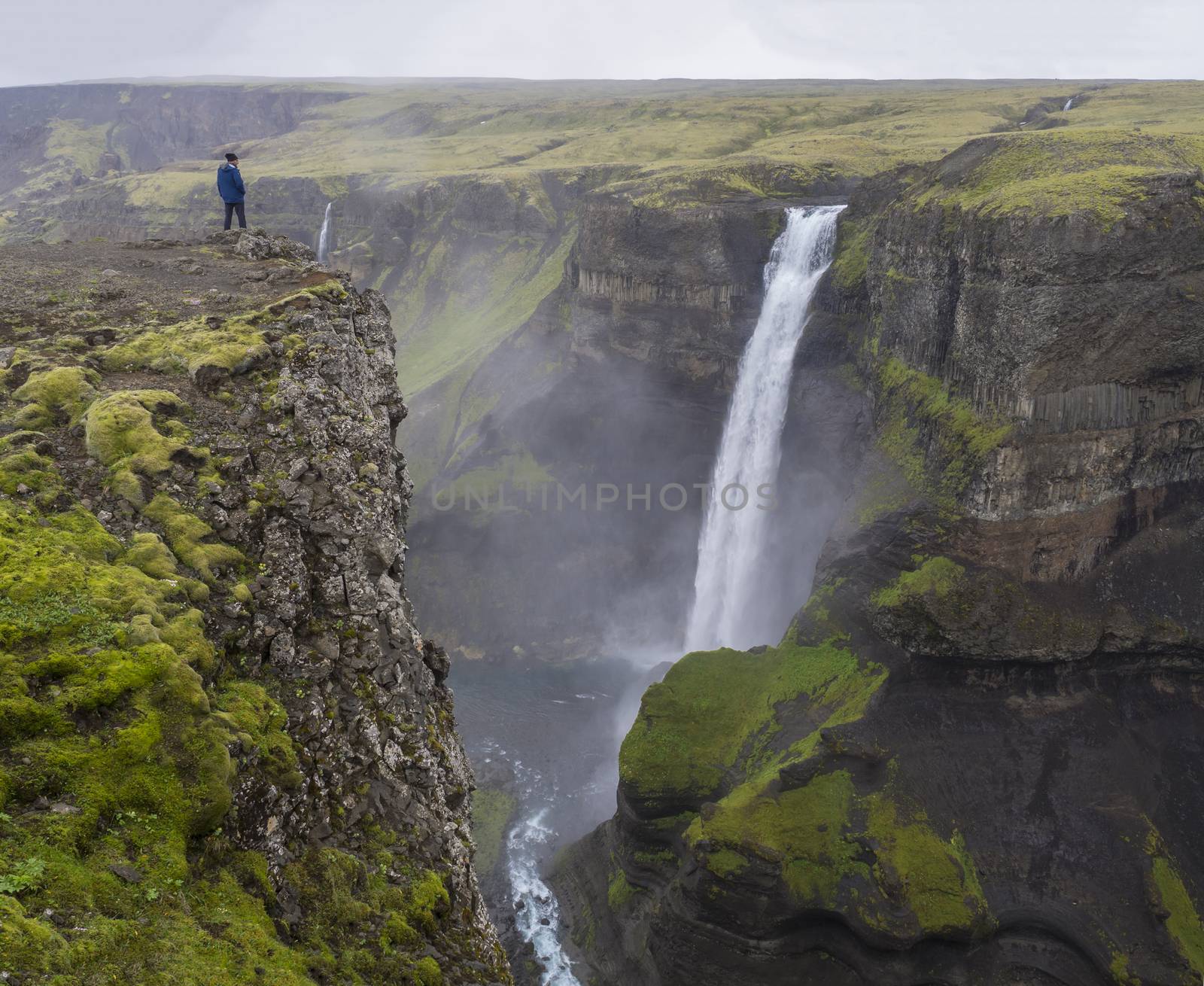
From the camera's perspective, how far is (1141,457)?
94.2 ft

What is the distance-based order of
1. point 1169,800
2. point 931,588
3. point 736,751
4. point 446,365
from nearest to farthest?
point 1169,800
point 931,588
point 736,751
point 446,365

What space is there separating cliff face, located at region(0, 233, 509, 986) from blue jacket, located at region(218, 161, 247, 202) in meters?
10.4

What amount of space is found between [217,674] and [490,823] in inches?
1166

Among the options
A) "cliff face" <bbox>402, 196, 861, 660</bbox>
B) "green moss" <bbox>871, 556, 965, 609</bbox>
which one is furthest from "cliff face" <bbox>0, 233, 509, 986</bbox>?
"cliff face" <bbox>402, 196, 861, 660</bbox>

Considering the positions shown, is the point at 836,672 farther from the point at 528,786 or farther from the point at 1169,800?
the point at 528,786

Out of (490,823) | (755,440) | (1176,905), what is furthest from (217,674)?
(755,440)

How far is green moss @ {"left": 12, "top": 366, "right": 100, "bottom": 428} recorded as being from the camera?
14.9m

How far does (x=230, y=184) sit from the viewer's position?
28.9 m

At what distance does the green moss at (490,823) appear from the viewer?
3628 centimetres

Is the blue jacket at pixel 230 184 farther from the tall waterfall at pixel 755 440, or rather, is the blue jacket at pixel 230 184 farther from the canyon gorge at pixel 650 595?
the tall waterfall at pixel 755 440

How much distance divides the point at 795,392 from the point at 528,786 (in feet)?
80.7

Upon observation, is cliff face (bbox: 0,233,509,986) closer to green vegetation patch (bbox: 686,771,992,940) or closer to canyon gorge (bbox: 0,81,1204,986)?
canyon gorge (bbox: 0,81,1204,986)

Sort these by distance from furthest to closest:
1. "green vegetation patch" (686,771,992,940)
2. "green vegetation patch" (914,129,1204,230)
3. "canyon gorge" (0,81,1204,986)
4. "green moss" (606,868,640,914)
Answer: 1. "green moss" (606,868,640,914)
2. "green vegetation patch" (914,129,1204,230)
3. "green vegetation patch" (686,771,992,940)
4. "canyon gorge" (0,81,1204,986)

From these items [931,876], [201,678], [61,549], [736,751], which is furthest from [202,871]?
[736,751]
